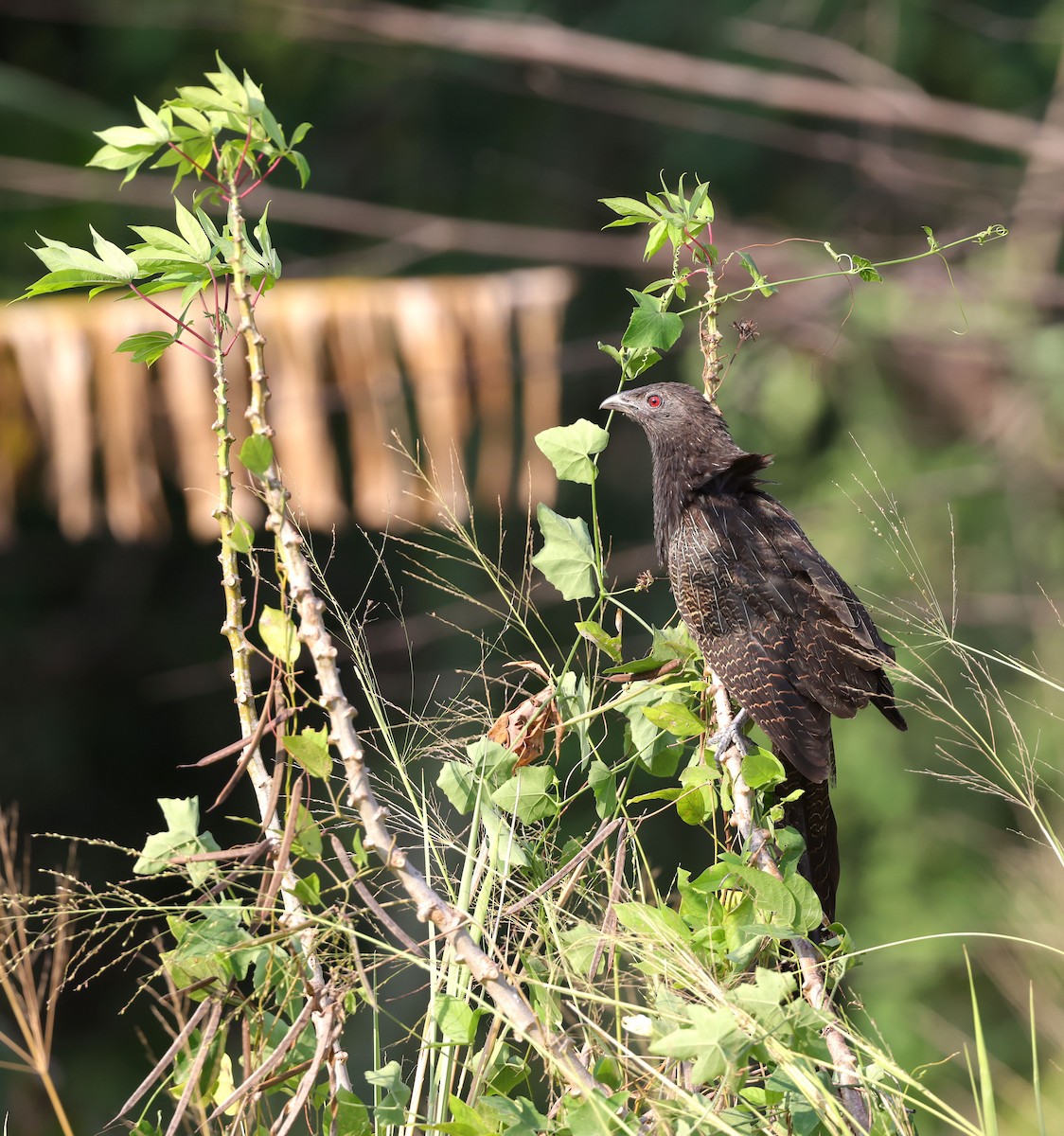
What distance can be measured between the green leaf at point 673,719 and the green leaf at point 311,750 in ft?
1.32

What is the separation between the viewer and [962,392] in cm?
809

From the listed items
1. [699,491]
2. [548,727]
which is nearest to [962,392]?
[699,491]

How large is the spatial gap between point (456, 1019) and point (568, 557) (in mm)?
565

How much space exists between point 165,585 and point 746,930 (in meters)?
6.68

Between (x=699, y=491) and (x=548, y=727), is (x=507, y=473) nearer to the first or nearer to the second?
(x=699, y=491)

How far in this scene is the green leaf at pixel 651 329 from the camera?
1.47 m

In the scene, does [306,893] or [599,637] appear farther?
[599,637]

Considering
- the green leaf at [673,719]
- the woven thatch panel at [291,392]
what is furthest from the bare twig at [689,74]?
the green leaf at [673,719]

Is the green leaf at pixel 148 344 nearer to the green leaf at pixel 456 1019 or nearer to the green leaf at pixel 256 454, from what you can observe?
the green leaf at pixel 256 454

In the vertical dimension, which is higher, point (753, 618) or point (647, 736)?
point (647, 736)

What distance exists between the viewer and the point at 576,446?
156cm

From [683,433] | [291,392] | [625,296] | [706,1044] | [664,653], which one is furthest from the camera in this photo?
[625,296]

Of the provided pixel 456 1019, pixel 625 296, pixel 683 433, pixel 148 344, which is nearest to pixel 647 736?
pixel 456 1019

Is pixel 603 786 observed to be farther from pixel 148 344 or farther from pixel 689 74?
pixel 689 74
